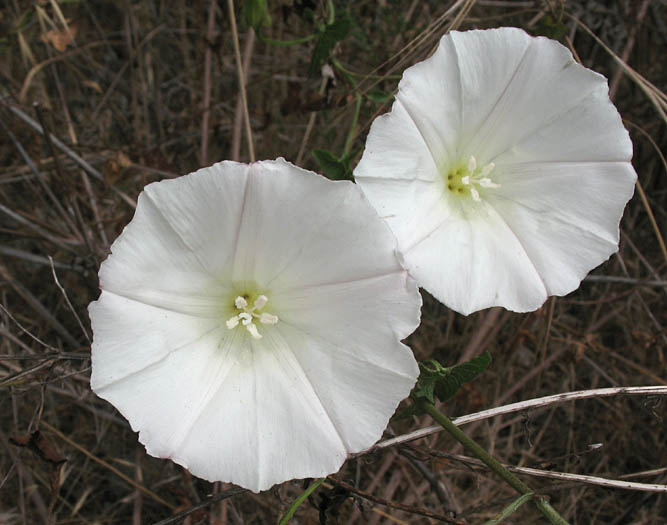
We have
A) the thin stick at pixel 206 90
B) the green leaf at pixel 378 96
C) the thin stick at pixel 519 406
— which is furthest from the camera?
the thin stick at pixel 206 90

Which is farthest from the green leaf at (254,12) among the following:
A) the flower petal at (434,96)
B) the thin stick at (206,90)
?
the flower petal at (434,96)

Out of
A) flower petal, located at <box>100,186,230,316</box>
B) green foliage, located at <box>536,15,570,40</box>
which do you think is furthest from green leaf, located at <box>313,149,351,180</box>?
green foliage, located at <box>536,15,570,40</box>

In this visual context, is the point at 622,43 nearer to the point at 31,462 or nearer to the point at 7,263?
the point at 7,263

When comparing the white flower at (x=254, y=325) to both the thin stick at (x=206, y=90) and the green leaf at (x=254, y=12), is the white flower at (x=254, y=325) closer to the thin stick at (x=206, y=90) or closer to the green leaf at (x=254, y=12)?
the green leaf at (x=254, y=12)

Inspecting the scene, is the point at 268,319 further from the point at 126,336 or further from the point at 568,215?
the point at 568,215

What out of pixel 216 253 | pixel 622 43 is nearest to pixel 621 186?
pixel 216 253

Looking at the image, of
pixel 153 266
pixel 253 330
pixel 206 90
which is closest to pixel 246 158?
pixel 206 90
